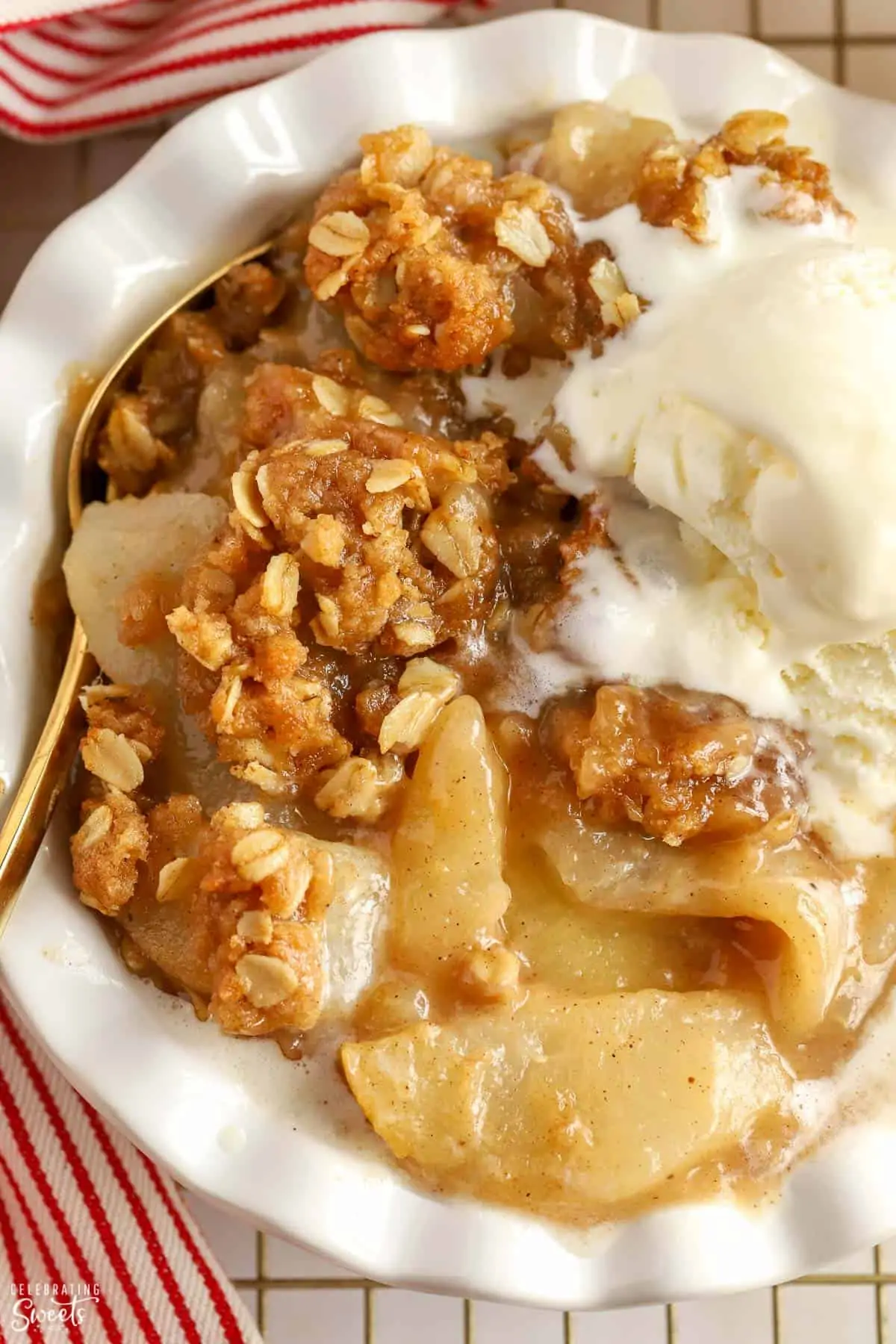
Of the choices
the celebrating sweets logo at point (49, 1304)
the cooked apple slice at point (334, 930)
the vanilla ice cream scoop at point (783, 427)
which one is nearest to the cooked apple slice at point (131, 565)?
the cooked apple slice at point (334, 930)

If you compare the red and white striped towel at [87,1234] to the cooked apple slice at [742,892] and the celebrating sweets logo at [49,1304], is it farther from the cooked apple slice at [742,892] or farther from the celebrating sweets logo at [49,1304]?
the cooked apple slice at [742,892]

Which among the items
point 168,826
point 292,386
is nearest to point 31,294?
point 292,386

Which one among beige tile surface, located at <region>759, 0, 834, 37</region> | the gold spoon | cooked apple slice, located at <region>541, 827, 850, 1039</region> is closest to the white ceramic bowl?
the gold spoon

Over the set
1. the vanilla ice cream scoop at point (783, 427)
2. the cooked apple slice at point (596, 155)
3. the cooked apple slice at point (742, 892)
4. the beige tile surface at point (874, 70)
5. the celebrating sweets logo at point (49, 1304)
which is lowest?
the celebrating sweets logo at point (49, 1304)

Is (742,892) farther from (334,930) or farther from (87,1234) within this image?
(87,1234)

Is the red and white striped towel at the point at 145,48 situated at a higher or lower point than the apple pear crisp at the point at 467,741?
higher

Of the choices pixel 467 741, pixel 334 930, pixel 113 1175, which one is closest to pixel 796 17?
pixel 467 741
